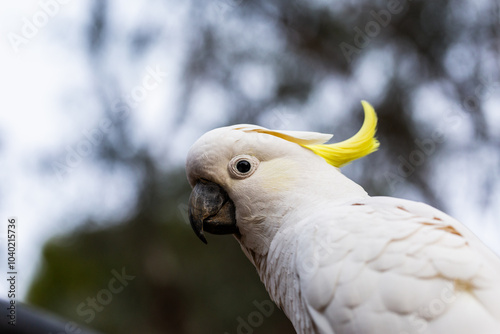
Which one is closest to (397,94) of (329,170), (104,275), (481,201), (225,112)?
(481,201)

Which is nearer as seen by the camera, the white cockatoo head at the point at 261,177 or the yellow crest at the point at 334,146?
the white cockatoo head at the point at 261,177

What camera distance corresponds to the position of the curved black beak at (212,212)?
1790 mm

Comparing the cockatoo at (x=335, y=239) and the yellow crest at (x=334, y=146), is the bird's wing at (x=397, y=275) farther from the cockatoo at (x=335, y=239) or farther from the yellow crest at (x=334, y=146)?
the yellow crest at (x=334, y=146)

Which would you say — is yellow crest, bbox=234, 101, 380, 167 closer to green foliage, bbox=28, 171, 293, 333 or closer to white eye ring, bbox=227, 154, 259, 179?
white eye ring, bbox=227, 154, 259, 179

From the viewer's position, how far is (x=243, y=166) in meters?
1.76

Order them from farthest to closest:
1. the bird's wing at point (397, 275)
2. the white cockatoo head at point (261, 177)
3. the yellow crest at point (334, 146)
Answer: the yellow crest at point (334, 146), the white cockatoo head at point (261, 177), the bird's wing at point (397, 275)

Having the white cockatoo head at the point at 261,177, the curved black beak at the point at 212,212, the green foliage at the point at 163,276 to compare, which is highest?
the white cockatoo head at the point at 261,177

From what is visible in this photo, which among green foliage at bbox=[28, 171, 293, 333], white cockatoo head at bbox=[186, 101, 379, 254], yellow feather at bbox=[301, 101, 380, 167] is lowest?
green foliage at bbox=[28, 171, 293, 333]

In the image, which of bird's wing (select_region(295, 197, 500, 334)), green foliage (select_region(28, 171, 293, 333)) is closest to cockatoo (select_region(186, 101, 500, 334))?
bird's wing (select_region(295, 197, 500, 334))

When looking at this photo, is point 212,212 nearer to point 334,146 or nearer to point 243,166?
point 243,166

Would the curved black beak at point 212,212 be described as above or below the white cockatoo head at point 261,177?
below

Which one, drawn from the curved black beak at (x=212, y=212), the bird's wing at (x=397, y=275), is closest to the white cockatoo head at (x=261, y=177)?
the curved black beak at (x=212, y=212)

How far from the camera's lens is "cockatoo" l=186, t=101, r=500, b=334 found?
1.27 metres

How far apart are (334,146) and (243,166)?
38 centimetres
